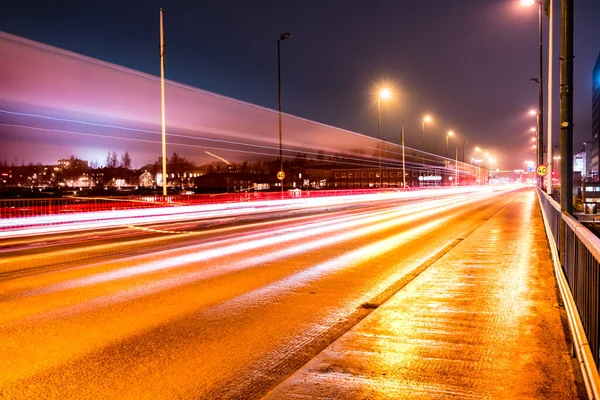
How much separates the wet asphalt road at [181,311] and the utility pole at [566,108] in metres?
2.91

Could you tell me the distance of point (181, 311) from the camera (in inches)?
252

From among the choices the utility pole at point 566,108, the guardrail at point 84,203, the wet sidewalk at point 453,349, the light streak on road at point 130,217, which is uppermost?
the utility pole at point 566,108

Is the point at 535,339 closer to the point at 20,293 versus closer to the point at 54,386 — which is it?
the point at 54,386

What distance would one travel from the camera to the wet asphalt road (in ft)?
13.6

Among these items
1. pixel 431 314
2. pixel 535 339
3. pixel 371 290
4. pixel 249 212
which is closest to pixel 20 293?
pixel 371 290

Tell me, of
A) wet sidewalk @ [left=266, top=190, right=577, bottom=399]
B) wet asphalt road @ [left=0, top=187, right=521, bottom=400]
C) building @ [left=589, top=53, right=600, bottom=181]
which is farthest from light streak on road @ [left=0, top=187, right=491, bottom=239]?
building @ [left=589, top=53, right=600, bottom=181]

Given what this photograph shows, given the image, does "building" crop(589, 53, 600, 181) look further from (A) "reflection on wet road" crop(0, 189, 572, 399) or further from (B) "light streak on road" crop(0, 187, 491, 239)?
(A) "reflection on wet road" crop(0, 189, 572, 399)

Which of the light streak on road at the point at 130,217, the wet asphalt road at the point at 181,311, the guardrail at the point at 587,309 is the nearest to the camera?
the guardrail at the point at 587,309

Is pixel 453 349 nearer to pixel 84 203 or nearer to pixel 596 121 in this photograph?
pixel 84 203

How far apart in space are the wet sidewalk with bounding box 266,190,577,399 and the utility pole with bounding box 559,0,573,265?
Answer: 1420 millimetres

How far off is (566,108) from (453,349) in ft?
18.0

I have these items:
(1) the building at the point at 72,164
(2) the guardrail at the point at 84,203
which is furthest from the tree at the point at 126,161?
(2) the guardrail at the point at 84,203

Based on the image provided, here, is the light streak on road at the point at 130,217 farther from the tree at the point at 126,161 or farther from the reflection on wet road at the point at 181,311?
the tree at the point at 126,161

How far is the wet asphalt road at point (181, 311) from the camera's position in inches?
164
